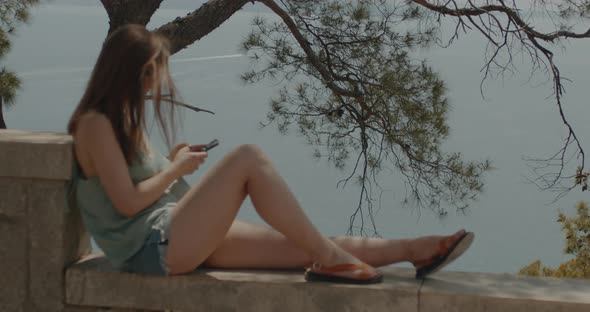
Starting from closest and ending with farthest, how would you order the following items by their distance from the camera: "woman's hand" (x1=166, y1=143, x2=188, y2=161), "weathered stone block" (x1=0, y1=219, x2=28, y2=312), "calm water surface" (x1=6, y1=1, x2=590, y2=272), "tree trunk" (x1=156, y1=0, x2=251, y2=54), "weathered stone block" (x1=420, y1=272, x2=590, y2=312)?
"weathered stone block" (x1=420, y1=272, x2=590, y2=312), "weathered stone block" (x1=0, y1=219, x2=28, y2=312), "woman's hand" (x1=166, y1=143, x2=188, y2=161), "tree trunk" (x1=156, y1=0, x2=251, y2=54), "calm water surface" (x1=6, y1=1, x2=590, y2=272)

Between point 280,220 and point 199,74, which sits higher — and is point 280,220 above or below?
below

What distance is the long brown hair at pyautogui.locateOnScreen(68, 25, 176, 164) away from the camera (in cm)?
197

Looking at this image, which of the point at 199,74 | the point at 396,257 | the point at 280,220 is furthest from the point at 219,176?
the point at 199,74

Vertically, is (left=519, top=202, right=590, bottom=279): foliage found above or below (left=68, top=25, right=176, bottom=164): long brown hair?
below

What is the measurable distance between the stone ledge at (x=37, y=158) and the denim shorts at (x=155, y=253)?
0.77 ft

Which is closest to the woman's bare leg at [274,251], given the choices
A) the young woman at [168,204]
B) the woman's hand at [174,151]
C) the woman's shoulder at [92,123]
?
the young woman at [168,204]

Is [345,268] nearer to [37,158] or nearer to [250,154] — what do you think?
[250,154]

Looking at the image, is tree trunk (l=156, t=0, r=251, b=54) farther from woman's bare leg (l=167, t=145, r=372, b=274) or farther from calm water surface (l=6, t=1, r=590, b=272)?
calm water surface (l=6, t=1, r=590, b=272)

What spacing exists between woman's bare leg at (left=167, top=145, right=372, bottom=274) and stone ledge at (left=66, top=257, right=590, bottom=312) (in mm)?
71

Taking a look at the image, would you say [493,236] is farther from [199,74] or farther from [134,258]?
[134,258]

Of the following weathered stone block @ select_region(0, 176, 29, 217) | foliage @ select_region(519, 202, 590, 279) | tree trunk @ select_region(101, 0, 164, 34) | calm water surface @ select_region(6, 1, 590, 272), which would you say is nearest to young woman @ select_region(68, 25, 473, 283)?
weathered stone block @ select_region(0, 176, 29, 217)

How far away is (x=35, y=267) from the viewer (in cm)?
203

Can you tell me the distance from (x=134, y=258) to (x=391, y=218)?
29.1 meters

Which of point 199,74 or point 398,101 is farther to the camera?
point 199,74
